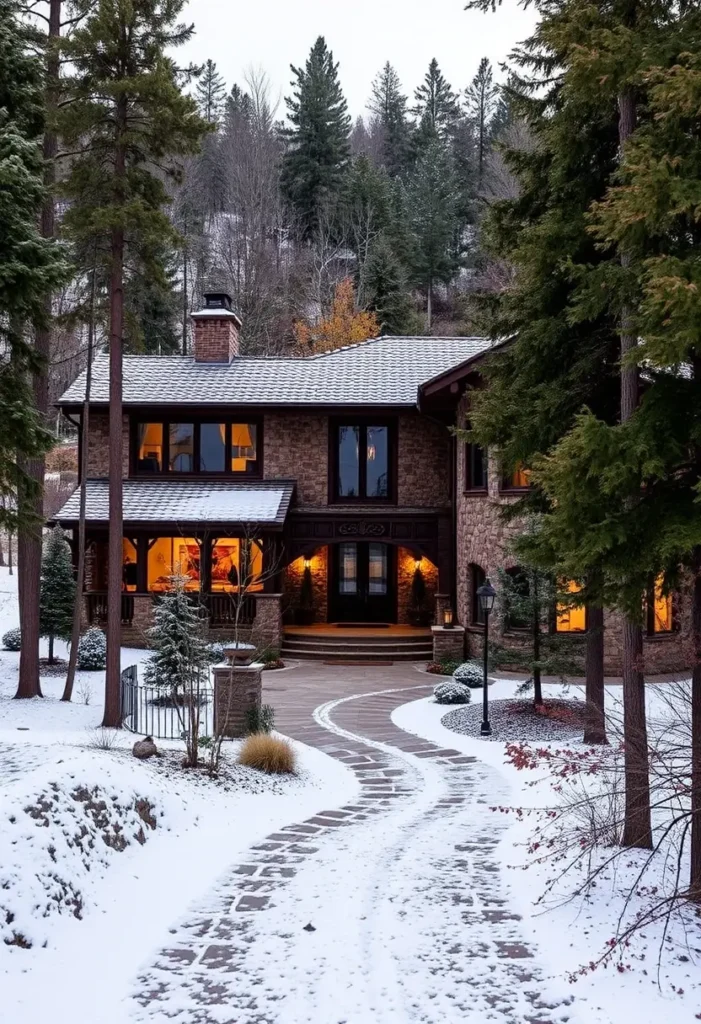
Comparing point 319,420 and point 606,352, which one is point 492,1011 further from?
point 319,420

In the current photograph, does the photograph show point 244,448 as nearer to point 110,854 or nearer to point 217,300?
point 217,300

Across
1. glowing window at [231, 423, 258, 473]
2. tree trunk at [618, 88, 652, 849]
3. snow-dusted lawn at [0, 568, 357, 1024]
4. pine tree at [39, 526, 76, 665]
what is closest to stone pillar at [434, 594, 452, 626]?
glowing window at [231, 423, 258, 473]

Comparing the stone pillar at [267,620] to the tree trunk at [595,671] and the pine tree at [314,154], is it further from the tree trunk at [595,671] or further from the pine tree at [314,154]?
the pine tree at [314,154]

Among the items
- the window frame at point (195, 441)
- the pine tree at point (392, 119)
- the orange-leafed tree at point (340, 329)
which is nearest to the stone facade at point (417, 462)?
the window frame at point (195, 441)

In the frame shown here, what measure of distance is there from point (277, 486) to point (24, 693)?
934 centimetres

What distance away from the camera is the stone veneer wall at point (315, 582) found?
22656mm

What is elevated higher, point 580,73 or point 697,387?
point 580,73

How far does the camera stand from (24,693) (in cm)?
1392

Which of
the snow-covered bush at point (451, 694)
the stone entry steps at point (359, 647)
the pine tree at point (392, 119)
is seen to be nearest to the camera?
the snow-covered bush at point (451, 694)

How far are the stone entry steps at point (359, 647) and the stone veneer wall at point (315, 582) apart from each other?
1907mm

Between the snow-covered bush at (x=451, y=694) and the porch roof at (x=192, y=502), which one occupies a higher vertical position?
the porch roof at (x=192, y=502)

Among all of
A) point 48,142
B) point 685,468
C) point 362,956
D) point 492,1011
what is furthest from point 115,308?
point 492,1011

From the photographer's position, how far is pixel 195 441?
2217 centimetres

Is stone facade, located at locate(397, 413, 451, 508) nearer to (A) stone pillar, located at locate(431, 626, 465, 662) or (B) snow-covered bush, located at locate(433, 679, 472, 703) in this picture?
(A) stone pillar, located at locate(431, 626, 465, 662)
